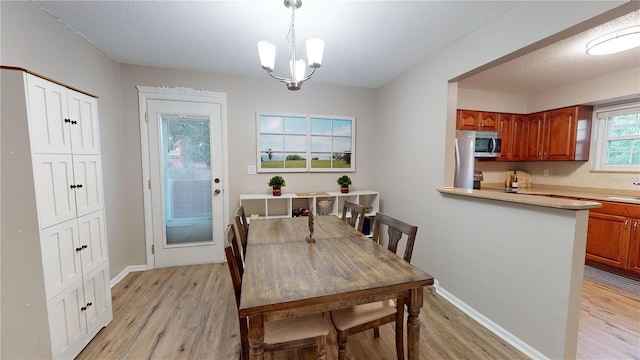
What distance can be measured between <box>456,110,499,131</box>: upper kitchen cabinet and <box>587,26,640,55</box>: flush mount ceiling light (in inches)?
56.3

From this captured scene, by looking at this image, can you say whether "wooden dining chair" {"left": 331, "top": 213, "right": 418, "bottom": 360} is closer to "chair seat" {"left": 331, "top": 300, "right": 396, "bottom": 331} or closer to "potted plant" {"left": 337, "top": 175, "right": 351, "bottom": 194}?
"chair seat" {"left": 331, "top": 300, "right": 396, "bottom": 331}

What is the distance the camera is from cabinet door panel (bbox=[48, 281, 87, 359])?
146 cm

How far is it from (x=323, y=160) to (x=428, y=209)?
5.21 feet

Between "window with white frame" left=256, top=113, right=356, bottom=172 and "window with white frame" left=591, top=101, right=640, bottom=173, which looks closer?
"window with white frame" left=591, top=101, right=640, bottom=173

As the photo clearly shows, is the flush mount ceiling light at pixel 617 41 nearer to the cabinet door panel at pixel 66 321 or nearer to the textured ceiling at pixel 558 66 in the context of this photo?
the textured ceiling at pixel 558 66

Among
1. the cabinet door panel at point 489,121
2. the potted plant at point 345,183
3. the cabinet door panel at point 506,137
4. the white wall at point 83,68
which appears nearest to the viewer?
the white wall at point 83,68

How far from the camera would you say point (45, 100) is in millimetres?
1422

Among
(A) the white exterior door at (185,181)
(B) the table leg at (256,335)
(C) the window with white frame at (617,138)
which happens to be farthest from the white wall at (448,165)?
(C) the window with white frame at (617,138)

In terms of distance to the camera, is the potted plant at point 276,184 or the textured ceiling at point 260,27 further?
the potted plant at point 276,184

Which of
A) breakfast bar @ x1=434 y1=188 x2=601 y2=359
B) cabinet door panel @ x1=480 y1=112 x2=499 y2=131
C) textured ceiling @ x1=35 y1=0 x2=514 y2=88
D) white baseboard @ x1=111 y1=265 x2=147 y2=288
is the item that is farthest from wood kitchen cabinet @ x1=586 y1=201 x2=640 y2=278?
white baseboard @ x1=111 y1=265 x2=147 y2=288

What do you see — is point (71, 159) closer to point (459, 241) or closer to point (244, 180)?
point (244, 180)

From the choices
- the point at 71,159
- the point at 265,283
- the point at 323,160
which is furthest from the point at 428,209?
the point at 71,159

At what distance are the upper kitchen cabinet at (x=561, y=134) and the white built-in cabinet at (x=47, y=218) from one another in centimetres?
544

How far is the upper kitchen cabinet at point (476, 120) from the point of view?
11.7 ft
